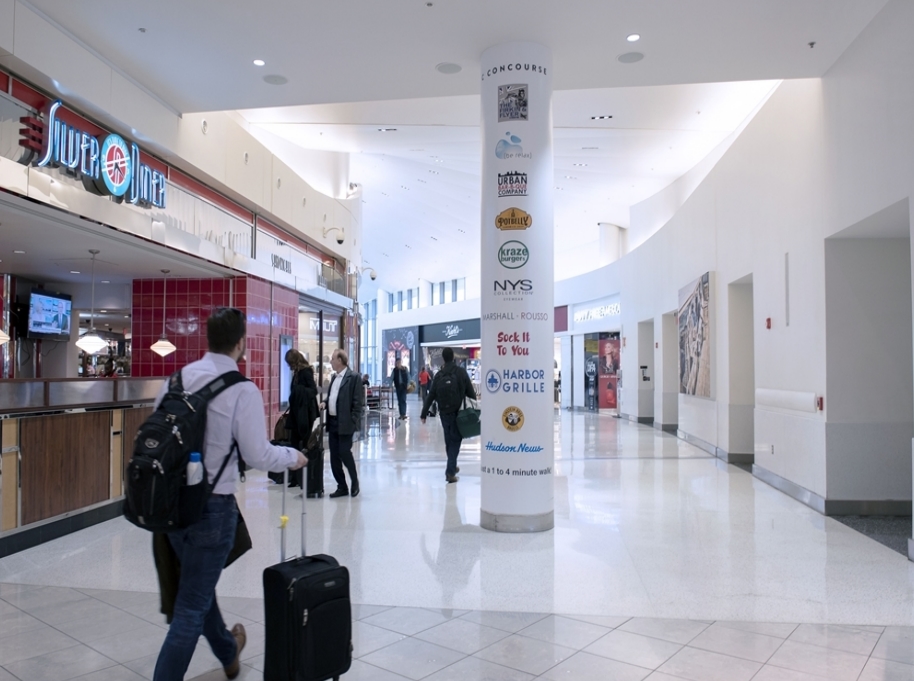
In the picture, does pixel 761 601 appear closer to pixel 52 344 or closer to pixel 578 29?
pixel 578 29

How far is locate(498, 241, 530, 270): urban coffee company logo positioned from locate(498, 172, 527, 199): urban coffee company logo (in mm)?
435

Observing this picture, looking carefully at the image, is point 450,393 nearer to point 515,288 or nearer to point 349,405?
point 349,405

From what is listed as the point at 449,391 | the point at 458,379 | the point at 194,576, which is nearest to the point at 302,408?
the point at 449,391

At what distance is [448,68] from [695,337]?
6.90 meters

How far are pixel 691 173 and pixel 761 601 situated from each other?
12330mm

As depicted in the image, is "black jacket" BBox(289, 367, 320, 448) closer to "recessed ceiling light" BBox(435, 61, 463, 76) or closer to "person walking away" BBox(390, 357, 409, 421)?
"recessed ceiling light" BBox(435, 61, 463, 76)

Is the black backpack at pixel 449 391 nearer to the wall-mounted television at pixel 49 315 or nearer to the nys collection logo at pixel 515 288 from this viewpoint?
the nys collection logo at pixel 515 288

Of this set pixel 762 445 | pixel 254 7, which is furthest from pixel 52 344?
pixel 762 445

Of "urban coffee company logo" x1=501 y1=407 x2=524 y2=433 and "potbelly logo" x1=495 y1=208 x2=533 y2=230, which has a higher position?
"potbelly logo" x1=495 y1=208 x2=533 y2=230

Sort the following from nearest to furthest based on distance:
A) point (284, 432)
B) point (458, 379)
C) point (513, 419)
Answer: point (513, 419), point (284, 432), point (458, 379)

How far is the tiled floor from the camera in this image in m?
3.28

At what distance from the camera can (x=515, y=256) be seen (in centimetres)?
603

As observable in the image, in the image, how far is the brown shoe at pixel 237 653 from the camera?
3084 millimetres

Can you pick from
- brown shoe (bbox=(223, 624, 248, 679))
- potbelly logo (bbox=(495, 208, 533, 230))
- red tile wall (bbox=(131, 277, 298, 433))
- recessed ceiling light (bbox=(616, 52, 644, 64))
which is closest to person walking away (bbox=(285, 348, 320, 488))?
potbelly logo (bbox=(495, 208, 533, 230))
